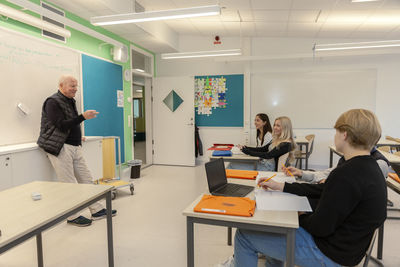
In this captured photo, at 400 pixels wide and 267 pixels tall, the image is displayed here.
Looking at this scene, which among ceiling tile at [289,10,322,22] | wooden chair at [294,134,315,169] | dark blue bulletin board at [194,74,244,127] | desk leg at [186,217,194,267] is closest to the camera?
desk leg at [186,217,194,267]

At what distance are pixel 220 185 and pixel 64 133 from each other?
1907 millimetres

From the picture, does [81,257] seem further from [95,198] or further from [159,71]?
[159,71]

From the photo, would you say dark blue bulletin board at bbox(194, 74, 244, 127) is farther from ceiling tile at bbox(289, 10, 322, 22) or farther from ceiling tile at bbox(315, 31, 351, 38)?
ceiling tile at bbox(289, 10, 322, 22)

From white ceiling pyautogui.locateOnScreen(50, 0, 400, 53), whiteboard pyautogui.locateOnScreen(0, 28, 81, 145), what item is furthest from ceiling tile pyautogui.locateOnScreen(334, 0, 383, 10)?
whiteboard pyautogui.locateOnScreen(0, 28, 81, 145)

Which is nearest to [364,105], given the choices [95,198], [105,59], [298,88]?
[298,88]

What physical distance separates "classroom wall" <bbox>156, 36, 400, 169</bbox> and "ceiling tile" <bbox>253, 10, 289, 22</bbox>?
1.25 m

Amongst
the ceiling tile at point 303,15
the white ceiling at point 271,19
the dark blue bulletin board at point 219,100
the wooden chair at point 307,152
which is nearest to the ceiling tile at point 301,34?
the white ceiling at point 271,19

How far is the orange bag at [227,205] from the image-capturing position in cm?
147

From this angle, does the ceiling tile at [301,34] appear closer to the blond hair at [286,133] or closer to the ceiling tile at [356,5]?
the ceiling tile at [356,5]

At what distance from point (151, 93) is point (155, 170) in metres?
1.89

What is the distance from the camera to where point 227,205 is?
158cm

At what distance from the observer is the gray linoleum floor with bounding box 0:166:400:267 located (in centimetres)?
234

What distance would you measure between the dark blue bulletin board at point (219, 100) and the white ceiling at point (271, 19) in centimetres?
103

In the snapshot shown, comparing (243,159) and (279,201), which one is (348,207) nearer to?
(279,201)
